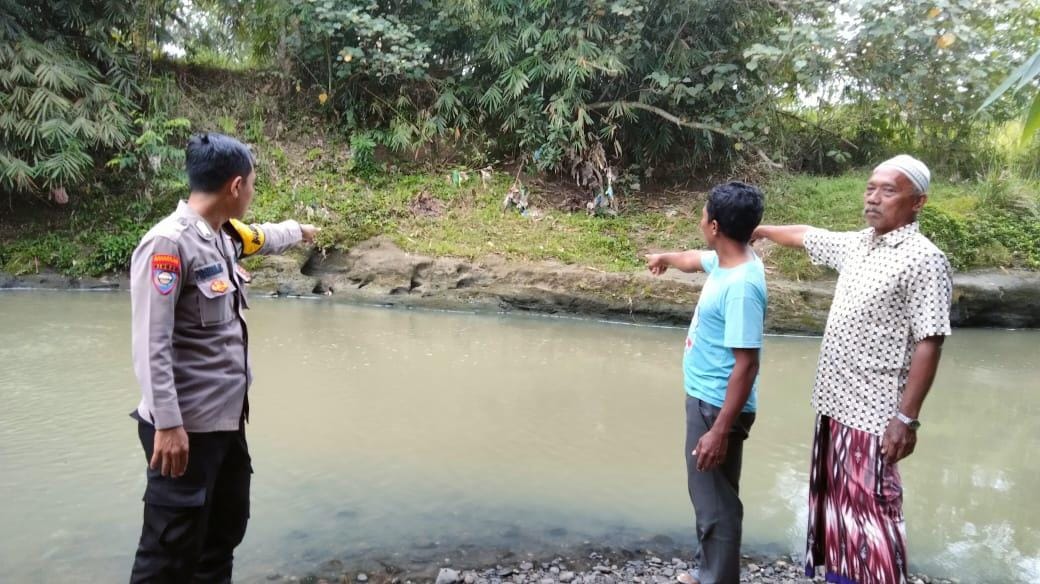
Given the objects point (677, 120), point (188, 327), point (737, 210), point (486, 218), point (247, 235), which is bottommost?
point (188, 327)

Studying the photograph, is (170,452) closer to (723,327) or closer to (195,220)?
(195,220)

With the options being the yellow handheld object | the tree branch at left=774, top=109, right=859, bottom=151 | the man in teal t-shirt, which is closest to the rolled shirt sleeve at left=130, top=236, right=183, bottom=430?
the yellow handheld object


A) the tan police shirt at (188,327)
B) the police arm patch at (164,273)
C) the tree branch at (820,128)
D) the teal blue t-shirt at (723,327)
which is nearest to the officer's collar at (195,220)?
the tan police shirt at (188,327)

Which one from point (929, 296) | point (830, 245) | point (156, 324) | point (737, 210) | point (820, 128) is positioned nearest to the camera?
point (156, 324)

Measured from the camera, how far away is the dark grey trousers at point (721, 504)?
194 cm

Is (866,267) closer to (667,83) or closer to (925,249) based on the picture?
(925,249)

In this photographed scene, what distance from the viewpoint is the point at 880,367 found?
72.7 inches

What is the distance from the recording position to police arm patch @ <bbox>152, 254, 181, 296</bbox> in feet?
5.03

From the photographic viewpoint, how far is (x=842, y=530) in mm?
1969

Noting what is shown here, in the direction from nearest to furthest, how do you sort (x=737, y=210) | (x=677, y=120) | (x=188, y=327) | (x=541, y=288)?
(x=188, y=327)
(x=737, y=210)
(x=541, y=288)
(x=677, y=120)

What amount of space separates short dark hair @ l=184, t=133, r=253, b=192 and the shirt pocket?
214 mm

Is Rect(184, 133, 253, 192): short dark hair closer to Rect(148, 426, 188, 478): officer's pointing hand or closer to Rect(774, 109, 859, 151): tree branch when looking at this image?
Rect(148, 426, 188, 478): officer's pointing hand

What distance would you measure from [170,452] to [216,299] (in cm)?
37

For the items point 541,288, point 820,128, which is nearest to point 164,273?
point 541,288
